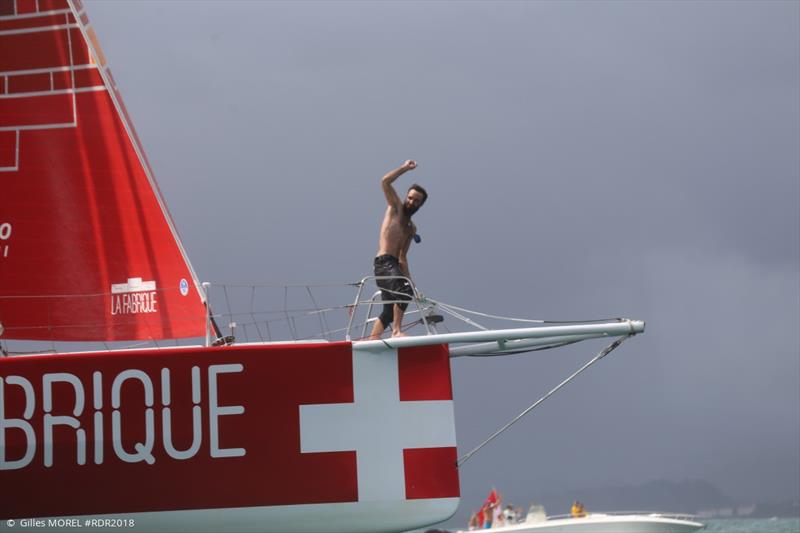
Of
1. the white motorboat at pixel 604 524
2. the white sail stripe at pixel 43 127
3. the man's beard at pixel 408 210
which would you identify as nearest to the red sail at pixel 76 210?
the white sail stripe at pixel 43 127

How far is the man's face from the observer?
37.5 ft

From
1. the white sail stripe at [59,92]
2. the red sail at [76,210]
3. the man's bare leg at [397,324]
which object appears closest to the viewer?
the man's bare leg at [397,324]

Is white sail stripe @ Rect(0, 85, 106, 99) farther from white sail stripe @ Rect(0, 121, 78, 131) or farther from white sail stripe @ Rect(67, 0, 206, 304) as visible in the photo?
white sail stripe @ Rect(0, 121, 78, 131)

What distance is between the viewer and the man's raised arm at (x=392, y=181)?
11203mm

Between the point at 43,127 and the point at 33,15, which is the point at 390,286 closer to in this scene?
the point at 43,127

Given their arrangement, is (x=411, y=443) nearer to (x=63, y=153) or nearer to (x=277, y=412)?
(x=277, y=412)

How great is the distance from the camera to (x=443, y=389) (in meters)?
10.8

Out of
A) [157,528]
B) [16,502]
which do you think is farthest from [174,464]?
[16,502]

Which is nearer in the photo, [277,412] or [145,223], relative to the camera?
[277,412]

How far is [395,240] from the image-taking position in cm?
1141

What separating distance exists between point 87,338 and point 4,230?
55.9 inches

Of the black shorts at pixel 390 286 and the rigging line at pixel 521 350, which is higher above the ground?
the black shorts at pixel 390 286

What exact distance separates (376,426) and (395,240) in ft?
5.79

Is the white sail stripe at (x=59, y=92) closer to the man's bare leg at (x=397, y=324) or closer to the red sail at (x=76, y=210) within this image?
the red sail at (x=76, y=210)
